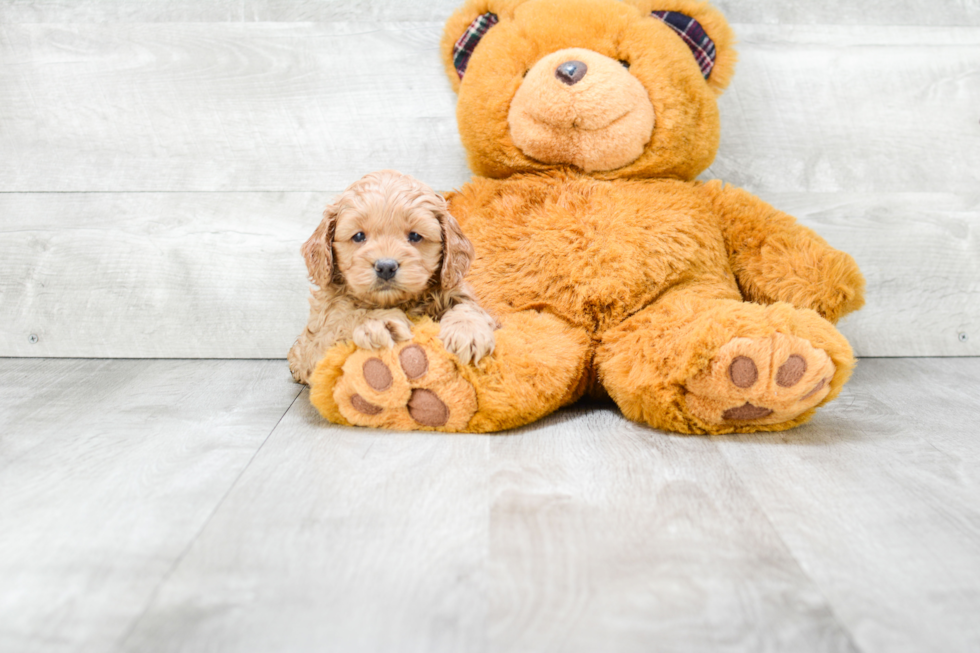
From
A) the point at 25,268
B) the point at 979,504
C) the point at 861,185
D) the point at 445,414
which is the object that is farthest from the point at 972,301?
the point at 25,268

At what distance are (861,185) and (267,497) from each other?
158 centimetres

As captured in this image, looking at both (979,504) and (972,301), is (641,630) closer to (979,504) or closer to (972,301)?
(979,504)

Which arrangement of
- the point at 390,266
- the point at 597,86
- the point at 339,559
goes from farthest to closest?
the point at 597,86
the point at 390,266
the point at 339,559

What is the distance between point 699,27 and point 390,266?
86 centimetres

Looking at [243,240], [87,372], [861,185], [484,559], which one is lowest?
[87,372]

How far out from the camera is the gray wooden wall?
1.78 metres

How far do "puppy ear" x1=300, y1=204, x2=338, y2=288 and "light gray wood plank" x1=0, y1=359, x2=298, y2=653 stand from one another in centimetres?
30

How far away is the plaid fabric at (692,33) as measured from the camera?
152cm

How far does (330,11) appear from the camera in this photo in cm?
178

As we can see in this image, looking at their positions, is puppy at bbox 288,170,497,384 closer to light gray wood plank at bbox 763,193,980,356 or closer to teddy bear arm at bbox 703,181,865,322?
teddy bear arm at bbox 703,181,865,322

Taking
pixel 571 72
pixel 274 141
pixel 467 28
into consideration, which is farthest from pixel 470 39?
pixel 274 141

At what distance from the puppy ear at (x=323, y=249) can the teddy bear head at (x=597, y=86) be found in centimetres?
43

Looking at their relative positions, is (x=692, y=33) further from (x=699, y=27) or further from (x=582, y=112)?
(x=582, y=112)

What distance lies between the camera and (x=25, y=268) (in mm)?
1826
